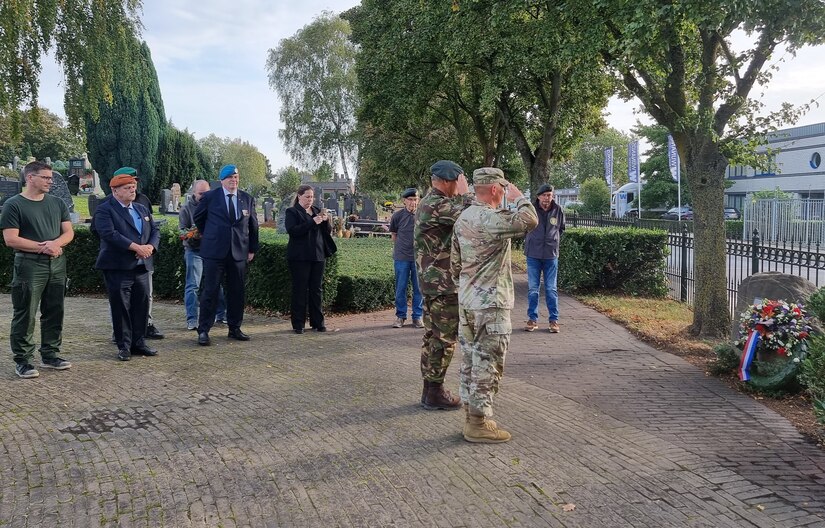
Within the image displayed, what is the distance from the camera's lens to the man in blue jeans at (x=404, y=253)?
29.1 feet

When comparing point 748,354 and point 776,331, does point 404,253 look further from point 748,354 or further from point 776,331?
point 776,331

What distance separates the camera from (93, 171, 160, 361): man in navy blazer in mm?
6801

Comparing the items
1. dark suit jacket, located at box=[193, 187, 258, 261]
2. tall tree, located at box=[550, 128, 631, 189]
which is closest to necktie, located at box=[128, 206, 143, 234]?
dark suit jacket, located at box=[193, 187, 258, 261]

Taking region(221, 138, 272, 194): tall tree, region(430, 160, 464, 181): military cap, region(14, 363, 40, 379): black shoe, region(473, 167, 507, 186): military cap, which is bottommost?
region(14, 363, 40, 379): black shoe

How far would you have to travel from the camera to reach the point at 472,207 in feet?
15.1

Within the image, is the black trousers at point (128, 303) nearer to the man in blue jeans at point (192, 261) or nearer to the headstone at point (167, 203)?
the man in blue jeans at point (192, 261)

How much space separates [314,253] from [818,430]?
5707 mm

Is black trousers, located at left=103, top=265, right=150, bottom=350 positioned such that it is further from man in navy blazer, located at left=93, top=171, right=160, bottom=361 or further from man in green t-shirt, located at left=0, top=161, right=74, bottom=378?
man in green t-shirt, located at left=0, top=161, right=74, bottom=378

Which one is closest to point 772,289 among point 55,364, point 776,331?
point 776,331

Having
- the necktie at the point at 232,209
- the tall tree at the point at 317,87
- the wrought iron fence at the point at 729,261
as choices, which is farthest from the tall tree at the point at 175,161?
the necktie at the point at 232,209

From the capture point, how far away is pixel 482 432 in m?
4.59

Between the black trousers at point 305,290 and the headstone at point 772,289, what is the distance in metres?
4.97

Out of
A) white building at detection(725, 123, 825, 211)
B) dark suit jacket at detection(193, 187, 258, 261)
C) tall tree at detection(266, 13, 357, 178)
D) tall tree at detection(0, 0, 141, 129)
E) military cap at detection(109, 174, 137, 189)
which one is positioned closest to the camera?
military cap at detection(109, 174, 137, 189)

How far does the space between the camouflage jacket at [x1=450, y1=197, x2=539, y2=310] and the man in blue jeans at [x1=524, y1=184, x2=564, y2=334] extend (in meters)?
4.30
